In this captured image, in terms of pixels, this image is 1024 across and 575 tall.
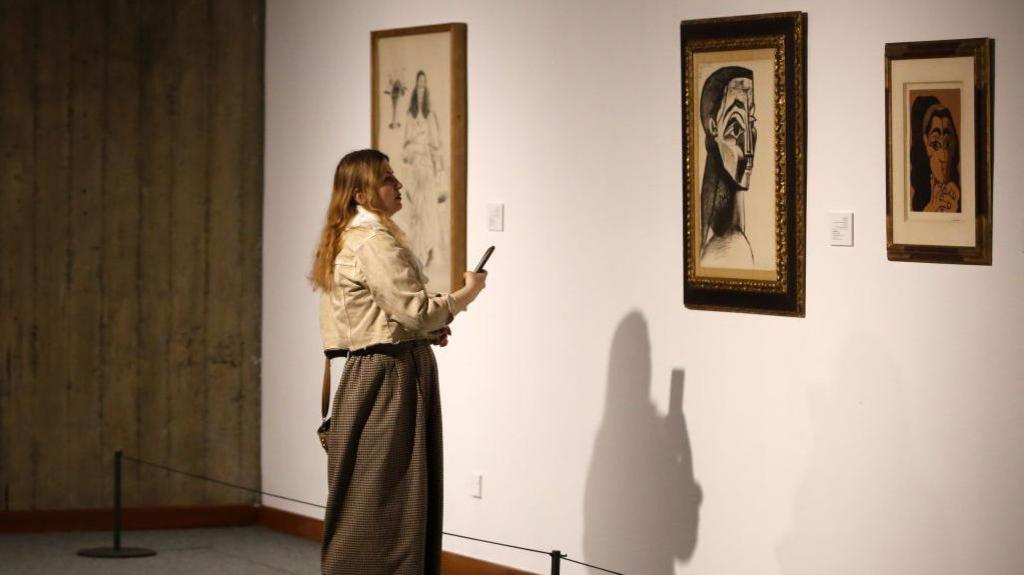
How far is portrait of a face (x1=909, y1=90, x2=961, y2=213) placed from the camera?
14.2 feet

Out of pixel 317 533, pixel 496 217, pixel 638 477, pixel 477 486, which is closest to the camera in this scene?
pixel 638 477

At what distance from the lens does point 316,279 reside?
4879 millimetres

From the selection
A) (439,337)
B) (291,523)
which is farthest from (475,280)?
(291,523)

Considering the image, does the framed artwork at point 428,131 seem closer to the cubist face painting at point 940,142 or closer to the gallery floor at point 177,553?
the gallery floor at point 177,553

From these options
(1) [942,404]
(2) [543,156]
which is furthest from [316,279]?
(1) [942,404]

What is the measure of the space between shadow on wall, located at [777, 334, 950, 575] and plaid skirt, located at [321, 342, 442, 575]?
130cm

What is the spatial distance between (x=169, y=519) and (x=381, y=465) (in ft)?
8.63

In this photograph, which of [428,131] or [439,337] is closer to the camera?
[439,337]

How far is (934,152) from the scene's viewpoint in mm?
4375

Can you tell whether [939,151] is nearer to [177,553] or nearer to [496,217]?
[496,217]

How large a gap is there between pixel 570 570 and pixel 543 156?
165 centimetres

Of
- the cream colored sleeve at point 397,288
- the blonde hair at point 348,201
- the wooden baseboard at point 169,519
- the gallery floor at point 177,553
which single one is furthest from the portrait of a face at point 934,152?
the wooden baseboard at point 169,519

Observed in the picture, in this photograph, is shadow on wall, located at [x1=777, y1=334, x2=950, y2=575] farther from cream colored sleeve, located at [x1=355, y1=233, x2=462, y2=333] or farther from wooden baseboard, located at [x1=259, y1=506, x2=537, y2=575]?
wooden baseboard, located at [x1=259, y1=506, x2=537, y2=575]

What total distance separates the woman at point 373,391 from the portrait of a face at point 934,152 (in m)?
1.47
